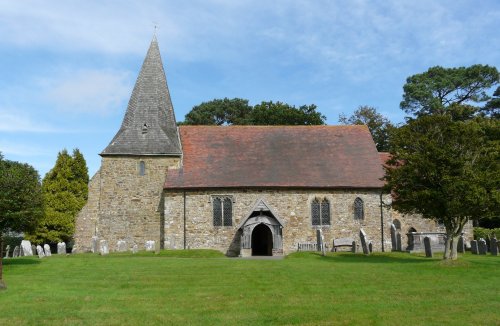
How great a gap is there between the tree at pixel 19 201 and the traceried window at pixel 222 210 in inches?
466

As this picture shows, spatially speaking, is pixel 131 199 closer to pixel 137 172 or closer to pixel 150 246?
pixel 137 172

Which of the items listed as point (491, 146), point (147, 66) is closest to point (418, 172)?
point (491, 146)

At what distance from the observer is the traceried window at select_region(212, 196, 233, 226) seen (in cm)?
3026

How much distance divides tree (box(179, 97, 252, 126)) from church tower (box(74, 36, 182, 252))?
28442mm

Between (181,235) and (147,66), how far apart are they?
12.1 meters

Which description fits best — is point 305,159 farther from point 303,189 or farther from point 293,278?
point 293,278

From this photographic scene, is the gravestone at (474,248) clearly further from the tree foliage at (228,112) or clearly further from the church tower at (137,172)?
the tree foliage at (228,112)

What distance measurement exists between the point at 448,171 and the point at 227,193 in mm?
13968

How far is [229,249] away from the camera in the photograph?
29984 mm

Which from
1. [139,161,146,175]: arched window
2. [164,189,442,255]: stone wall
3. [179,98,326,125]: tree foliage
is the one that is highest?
[179,98,326,125]: tree foliage

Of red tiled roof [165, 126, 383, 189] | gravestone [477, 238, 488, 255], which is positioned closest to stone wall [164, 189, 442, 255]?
red tiled roof [165, 126, 383, 189]

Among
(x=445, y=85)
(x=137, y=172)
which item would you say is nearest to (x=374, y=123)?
(x=445, y=85)

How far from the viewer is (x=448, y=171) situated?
20.0 m

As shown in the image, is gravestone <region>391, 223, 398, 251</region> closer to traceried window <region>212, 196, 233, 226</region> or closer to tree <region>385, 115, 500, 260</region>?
tree <region>385, 115, 500, 260</region>
